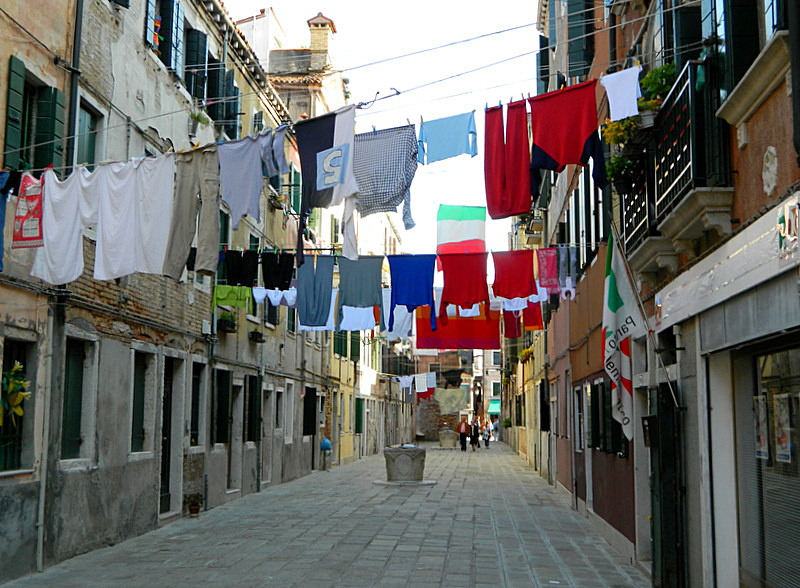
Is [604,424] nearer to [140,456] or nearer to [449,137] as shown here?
[449,137]

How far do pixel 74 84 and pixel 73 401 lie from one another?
4101 mm

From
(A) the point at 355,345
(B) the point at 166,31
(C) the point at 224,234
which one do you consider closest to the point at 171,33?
(B) the point at 166,31

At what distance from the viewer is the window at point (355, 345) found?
36594mm

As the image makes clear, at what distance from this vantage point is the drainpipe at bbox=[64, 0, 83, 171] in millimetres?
10891

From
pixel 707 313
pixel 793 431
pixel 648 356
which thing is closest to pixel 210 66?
pixel 648 356

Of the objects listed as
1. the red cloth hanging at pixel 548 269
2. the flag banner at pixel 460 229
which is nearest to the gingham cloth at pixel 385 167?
the red cloth hanging at pixel 548 269

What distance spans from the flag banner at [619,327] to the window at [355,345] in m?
26.5

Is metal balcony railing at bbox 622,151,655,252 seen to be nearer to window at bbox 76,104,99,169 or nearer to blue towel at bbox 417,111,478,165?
blue towel at bbox 417,111,478,165

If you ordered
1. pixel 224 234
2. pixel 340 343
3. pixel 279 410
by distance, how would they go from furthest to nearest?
pixel 340 343 < pixel 279 410 < pixel 224 234

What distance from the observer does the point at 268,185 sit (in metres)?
21.5

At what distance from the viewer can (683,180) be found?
7141 millimetres

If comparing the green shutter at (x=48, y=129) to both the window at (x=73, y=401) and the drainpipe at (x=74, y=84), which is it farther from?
the window at (x=73, y=401)

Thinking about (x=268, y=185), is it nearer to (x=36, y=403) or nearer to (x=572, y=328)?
(x=572, y=328)

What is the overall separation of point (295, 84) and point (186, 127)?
15179 millimetres
